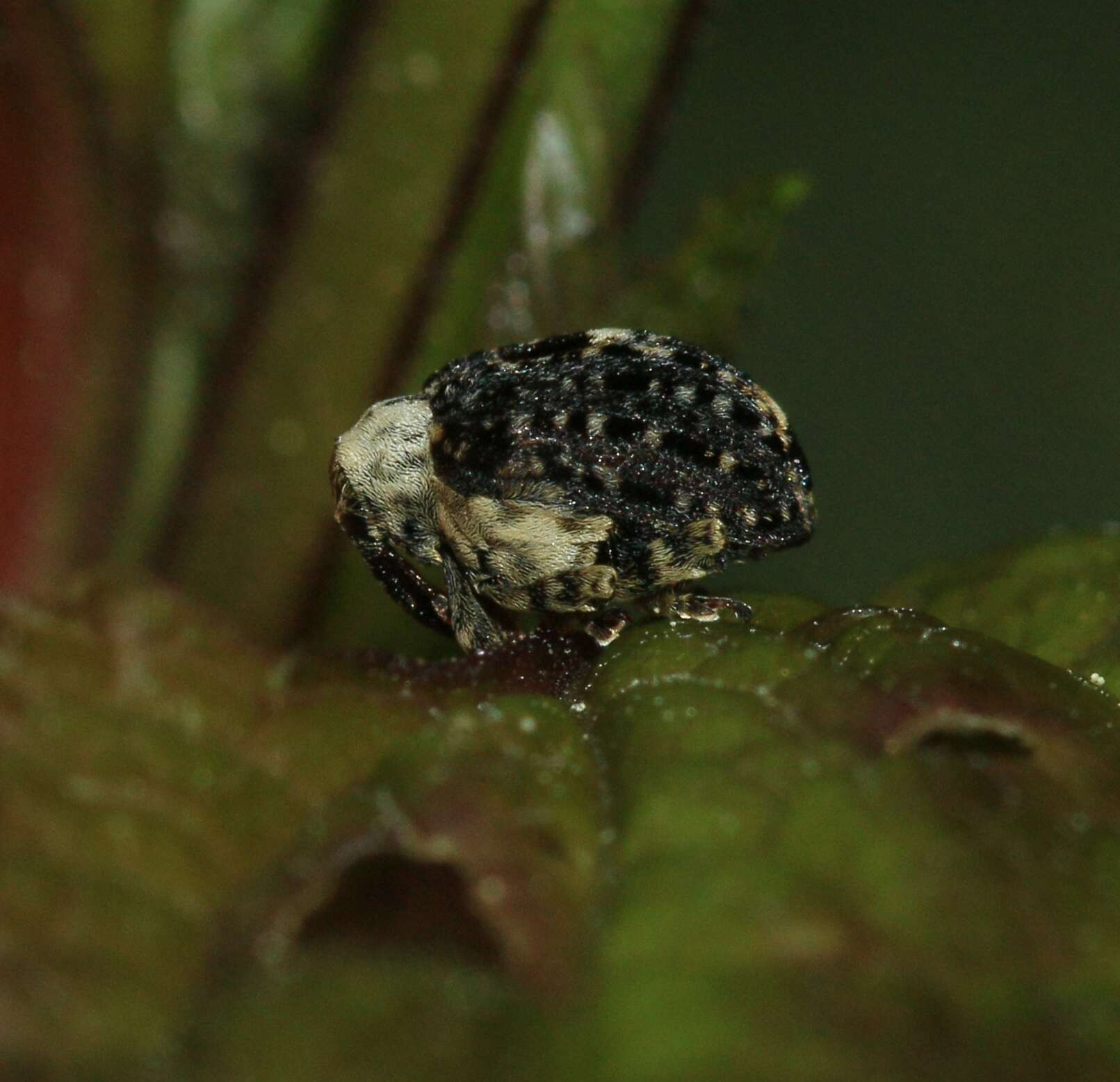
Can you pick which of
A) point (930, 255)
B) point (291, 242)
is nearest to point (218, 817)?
point (291, 242)

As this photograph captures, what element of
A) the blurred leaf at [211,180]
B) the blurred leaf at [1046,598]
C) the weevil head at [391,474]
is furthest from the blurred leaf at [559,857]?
the blurred leaf at [211,180]

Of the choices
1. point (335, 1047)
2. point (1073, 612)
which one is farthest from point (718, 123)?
point (335, 1047)

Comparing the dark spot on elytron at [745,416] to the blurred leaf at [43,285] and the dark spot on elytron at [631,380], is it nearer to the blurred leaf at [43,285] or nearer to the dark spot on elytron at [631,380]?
the dark spot on elytron at [631,380]

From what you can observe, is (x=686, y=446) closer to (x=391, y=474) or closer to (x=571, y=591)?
(x=571, y=591)

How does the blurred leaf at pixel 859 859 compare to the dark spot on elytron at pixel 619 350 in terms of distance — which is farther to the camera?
the dark spot on elytron at pixel 619 350

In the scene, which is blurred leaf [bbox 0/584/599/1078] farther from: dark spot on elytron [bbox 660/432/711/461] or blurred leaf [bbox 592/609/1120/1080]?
dark spot on elytron [bbox 660/432/711/461]

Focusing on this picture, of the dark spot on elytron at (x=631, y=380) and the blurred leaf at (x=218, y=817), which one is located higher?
the dark spot on elytron at (x=631, y=380)

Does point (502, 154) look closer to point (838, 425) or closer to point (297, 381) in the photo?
point (297, 381)
